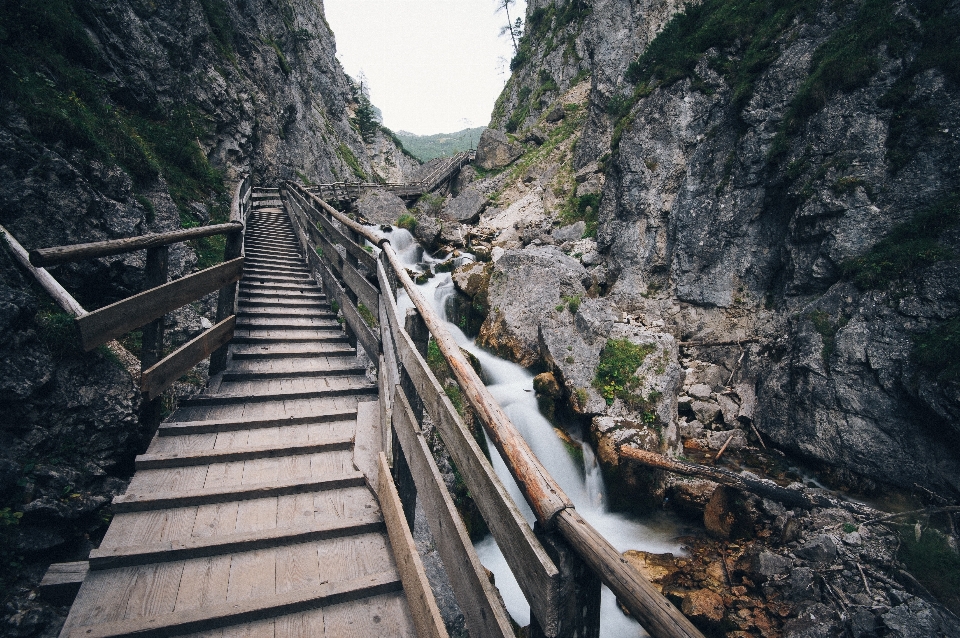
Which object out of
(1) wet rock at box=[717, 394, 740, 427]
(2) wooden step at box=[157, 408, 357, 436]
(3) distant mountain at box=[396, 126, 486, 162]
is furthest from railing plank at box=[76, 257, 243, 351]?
(3) distant mountain at box=[396, 126, 486, 162]

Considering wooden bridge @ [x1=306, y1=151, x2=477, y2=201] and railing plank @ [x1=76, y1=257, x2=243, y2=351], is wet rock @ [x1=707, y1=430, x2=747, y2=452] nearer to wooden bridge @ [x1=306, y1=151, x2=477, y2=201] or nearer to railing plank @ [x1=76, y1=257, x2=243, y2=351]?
railing plank @ [x1=76, y1=257, x2=243, y2=351]

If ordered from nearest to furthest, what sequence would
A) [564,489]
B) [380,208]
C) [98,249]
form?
[98,249], [564,489], [380,208]

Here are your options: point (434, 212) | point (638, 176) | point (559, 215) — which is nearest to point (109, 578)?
point (638, 176)

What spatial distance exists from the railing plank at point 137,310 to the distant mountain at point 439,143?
9508cm

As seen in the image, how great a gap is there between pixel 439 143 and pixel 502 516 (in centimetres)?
16276

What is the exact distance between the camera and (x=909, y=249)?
789 cm

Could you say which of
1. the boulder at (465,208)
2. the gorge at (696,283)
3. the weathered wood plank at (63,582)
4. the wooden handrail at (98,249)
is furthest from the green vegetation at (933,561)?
the boulder at (465,208)

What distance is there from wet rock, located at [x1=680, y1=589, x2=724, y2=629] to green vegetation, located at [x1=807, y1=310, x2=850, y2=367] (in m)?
5.79

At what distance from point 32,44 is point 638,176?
15413mm

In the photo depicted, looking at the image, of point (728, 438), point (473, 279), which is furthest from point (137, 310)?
point (728, 438)

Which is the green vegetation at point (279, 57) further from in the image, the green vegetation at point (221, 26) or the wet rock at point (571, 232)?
the wet rock at point (571, 232)

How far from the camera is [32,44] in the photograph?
6.66m

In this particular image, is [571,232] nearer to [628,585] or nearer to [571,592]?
[571,592]

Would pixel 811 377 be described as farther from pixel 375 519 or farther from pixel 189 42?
pixel 189 42
